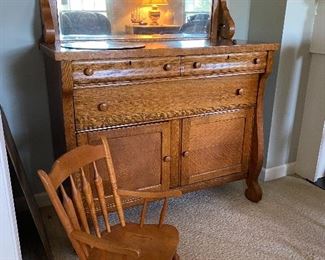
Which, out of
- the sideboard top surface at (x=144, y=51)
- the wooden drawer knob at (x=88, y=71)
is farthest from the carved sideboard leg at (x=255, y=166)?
the wooden drawer knob at (x=88, y=71)

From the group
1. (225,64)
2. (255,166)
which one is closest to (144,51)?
(225,64)

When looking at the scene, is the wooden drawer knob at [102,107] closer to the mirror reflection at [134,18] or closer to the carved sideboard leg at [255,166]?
the mirror reflection at [134,18]

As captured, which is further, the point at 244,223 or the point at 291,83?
the point at 291,83

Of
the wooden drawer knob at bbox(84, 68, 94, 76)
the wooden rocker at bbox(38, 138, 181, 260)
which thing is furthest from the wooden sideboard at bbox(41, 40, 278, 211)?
the wooden rocker at bbox(38, 138, 181, 260)

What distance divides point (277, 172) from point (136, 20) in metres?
1.54

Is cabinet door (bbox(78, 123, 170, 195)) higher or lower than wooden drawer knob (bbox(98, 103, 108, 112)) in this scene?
lower

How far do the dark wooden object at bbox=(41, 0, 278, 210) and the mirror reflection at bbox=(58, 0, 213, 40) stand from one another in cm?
13

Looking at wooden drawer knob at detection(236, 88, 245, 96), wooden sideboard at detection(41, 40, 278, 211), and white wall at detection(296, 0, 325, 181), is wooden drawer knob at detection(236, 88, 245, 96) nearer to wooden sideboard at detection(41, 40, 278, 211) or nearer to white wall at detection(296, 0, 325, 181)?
wooden sideboard at detection(41, 40, 278, 211)

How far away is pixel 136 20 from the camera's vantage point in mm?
1997

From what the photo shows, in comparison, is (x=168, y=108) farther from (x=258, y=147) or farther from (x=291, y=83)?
(x=291, y=83)

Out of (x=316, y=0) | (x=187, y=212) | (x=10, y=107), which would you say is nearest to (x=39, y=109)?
(x=10, y=107)

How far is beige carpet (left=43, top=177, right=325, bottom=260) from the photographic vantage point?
1.75 metres

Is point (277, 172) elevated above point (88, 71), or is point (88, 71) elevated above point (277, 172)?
point (88, 71)

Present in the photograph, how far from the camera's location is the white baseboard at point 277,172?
250cm
